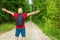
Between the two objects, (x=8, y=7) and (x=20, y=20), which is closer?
(x=20, y=20)

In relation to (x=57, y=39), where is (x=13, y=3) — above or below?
below

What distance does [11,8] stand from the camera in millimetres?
45844

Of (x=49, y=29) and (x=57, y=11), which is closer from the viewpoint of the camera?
(x=57, y=11)

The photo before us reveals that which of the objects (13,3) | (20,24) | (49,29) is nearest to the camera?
(20,24)

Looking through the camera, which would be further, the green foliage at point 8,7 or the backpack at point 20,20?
the green foliage at point 8,7

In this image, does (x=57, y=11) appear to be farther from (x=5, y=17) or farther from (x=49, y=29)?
(x=5, y=17)

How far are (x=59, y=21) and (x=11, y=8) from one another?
99.6 feet

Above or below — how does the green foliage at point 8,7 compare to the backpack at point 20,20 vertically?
below

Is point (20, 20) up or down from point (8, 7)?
up

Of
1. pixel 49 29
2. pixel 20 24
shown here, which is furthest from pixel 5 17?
pixel 20 24

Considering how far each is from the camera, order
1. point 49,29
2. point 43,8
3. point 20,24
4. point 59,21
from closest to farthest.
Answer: point 20,24 < point 59,21 < point 49,29 < point 43,8

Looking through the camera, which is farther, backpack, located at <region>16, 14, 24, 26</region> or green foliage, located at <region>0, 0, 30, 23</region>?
green foliage, located at <region>0, 0, 30, 23</region>

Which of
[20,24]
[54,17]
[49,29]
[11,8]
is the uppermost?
[20,24]

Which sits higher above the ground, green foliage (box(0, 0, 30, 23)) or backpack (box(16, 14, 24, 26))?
backpack (box(16, 14, 24, 26))
